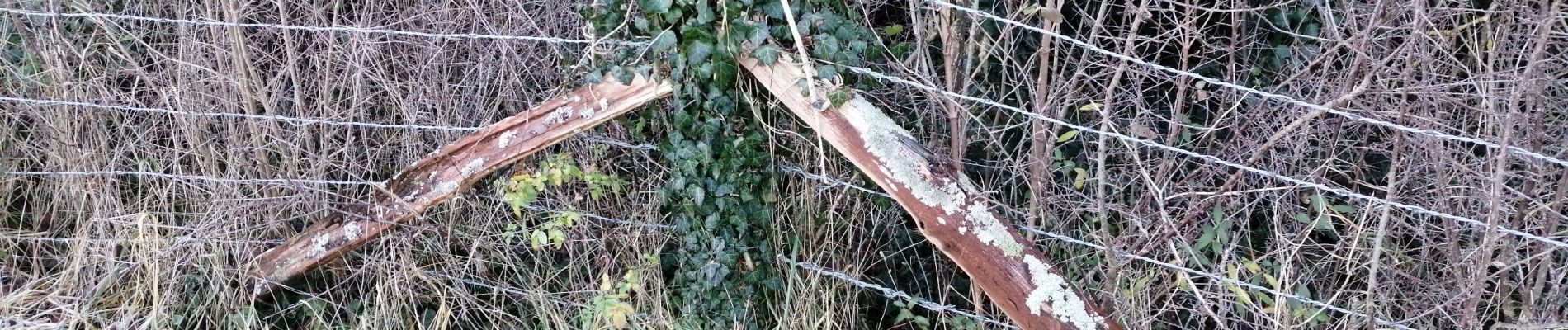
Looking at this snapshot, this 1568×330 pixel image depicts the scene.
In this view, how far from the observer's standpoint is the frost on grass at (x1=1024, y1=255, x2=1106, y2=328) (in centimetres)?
241

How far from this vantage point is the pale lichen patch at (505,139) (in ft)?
9.09

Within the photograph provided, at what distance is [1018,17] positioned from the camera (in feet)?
9.63

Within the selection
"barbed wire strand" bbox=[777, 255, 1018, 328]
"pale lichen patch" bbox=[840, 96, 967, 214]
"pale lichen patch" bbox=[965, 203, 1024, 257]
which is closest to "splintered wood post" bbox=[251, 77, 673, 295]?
"pale lichen patch" bbox=[840, 96, 967, 214]

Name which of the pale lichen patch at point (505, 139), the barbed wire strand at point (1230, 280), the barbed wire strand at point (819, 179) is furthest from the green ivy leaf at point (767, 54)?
the barbed wire strand at point (1230, 280)

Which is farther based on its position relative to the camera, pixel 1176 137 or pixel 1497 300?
pixel 1176 137

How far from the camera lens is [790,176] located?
9.59 feet

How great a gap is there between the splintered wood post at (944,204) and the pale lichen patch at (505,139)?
72 cm

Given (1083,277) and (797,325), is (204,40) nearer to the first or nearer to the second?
(797,325)

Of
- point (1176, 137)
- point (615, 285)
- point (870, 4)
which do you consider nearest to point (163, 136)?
point (615, 285)

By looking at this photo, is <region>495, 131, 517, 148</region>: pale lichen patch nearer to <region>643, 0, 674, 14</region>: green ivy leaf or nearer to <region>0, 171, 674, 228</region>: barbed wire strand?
<region>0, 171, 674, 228</region>: barbed wire strand

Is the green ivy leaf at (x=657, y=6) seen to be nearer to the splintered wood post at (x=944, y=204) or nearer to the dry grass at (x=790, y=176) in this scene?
the splintered wood post at (x=944, y=204)

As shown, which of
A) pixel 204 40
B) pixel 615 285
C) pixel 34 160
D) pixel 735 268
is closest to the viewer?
pixel 735 268

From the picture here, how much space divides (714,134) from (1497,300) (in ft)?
7.01

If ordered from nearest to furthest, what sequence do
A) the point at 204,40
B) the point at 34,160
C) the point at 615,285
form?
1. the point at 615,285
2. the point at 204,40
3. the point at 34,160
